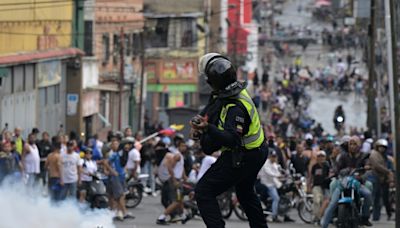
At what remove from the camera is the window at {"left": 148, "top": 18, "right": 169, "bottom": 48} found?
72375mm

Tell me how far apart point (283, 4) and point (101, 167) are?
134601 millimetres

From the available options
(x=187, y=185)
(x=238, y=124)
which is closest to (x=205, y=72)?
(x=238, y=124)

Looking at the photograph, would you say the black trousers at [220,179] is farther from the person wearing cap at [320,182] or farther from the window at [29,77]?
the window at [29,77]

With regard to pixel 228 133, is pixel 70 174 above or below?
below

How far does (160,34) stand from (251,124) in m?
60.6

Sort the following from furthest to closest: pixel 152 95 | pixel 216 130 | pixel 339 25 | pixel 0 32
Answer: pixel 339 25, pixel 152 95, pixel 0 32, pixel 216 130

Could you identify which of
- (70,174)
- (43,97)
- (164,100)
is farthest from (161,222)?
(164,100)

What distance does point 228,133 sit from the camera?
39.7 feet

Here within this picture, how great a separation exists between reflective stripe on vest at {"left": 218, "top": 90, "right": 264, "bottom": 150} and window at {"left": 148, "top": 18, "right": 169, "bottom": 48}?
59.8m

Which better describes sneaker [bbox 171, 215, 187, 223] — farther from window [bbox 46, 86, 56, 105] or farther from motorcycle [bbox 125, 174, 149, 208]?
window [bbox 46, 86, 56, 105]

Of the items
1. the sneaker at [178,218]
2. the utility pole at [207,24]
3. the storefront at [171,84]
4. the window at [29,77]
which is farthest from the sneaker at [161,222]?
the utility pole at [207,24]

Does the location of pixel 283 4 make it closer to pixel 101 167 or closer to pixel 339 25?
pixel 339 25

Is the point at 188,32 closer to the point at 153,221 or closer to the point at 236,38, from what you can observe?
the point at 236,38

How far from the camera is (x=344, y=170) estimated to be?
2264cm
